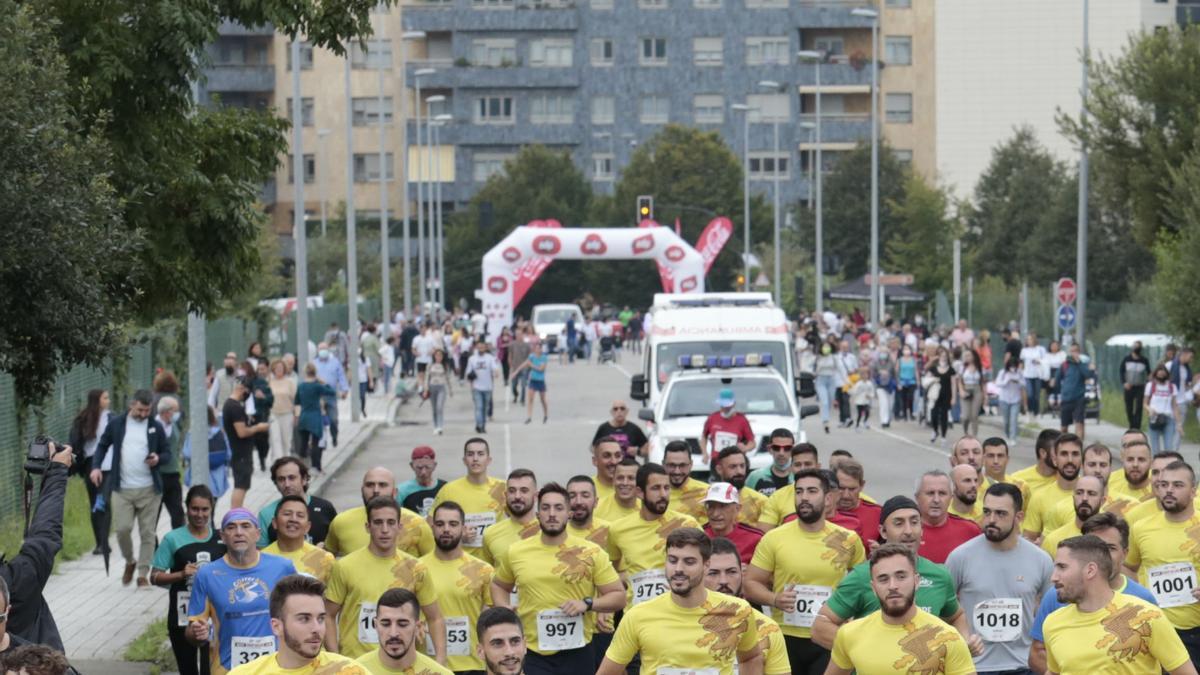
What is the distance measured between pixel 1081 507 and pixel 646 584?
233 centimetres

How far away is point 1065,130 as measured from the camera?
1471 inches

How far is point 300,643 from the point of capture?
7.53 meters

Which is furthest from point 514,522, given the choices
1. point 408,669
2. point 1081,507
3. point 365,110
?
point 365,110

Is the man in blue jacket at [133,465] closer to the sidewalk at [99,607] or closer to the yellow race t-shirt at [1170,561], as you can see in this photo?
the sidewalk at [99,607]

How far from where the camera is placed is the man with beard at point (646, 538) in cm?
1178

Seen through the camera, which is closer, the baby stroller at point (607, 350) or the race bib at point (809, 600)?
the race bib at point (809, 600)

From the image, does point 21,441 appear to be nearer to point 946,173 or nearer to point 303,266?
point 303,266

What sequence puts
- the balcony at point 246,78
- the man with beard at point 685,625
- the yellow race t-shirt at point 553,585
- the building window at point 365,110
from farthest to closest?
the building window at point 365,110 < the balcony at point 246,78 < the yellow race t-shirt at point 553,585 < the man with beard at point 685,625

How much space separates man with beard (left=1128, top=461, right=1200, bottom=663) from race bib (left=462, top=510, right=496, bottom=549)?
4.08 meters

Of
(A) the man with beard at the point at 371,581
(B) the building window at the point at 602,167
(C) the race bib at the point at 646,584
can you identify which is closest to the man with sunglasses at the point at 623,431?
(C) the race bib at the point at 646,584

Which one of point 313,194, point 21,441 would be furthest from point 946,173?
point 21,441

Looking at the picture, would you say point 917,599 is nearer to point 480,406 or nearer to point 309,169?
point 480,406

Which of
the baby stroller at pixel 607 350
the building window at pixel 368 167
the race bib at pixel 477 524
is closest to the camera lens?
the race bib at pixel 477 524

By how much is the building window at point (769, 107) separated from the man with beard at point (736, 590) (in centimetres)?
9493
